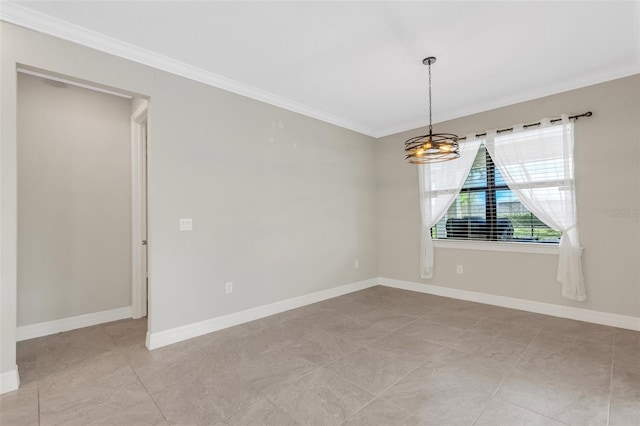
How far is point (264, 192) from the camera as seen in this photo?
3.73 metres

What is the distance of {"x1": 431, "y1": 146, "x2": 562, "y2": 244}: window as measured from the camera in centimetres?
382

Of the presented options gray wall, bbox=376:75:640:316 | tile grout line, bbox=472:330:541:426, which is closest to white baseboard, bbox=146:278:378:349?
gray wall, bbox=376:75:640:316

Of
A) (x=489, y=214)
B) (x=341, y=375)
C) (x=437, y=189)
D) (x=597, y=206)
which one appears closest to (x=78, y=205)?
(x=341, y=375)

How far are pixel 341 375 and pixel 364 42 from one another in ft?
9.35

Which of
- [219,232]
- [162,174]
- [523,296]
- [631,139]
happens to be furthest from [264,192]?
[631,139]

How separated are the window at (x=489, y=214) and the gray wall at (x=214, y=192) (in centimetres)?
179

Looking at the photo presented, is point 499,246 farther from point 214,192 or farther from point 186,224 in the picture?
point 186,224

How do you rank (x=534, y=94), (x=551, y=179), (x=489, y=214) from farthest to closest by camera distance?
(x=489, y=214), (x=534, y=94), (x=551, y=179)

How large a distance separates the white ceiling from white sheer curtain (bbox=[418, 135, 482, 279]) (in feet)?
3.11

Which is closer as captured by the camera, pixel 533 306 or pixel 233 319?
pixel 233 319

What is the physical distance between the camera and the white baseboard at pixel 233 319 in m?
2.83

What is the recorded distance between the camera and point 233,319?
339 cm

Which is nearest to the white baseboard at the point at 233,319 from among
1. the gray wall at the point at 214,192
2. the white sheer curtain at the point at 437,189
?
the gray wall at the point at 214,192

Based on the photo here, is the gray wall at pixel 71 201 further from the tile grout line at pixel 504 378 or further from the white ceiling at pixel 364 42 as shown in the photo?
the tile grout line at pixel 504 378
